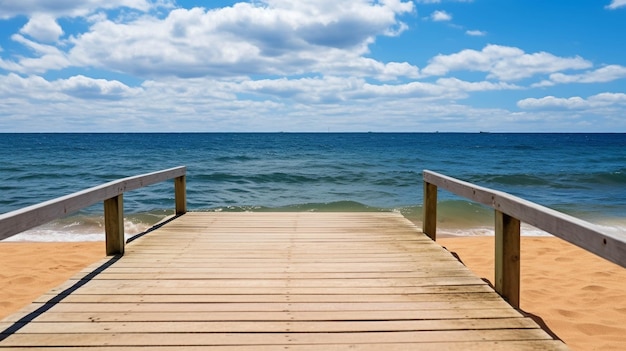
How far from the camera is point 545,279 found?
263 inches

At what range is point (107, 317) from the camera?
11.3 feet

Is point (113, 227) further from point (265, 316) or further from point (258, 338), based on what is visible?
point (258, 338)

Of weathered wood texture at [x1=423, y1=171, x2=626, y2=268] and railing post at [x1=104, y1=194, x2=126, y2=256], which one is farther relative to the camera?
railing post at [x1=104, y1=194, x2=126, y2=256]

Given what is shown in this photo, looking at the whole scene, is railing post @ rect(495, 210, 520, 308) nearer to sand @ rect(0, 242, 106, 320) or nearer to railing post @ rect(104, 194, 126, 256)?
railing post @ rect(104, 194, 126, 256)

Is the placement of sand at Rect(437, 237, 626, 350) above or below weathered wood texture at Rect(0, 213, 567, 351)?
below

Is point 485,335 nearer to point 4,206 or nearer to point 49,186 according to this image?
point 4,206

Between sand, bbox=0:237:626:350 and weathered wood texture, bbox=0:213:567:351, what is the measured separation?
1319mm

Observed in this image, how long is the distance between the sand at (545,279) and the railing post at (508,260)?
103cm

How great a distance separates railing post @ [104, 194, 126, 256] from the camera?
17.3 feet

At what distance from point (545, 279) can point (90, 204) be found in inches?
233

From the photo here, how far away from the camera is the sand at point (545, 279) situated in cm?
482

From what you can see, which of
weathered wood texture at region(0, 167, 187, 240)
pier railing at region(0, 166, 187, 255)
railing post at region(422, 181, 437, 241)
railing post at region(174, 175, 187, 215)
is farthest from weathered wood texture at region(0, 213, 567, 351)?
railing post at region(174, 175, 187, 215)

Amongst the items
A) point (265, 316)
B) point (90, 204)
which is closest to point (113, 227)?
point (90, 204)

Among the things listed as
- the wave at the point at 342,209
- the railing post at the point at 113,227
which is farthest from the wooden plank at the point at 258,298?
the wave at the point at 342,209
